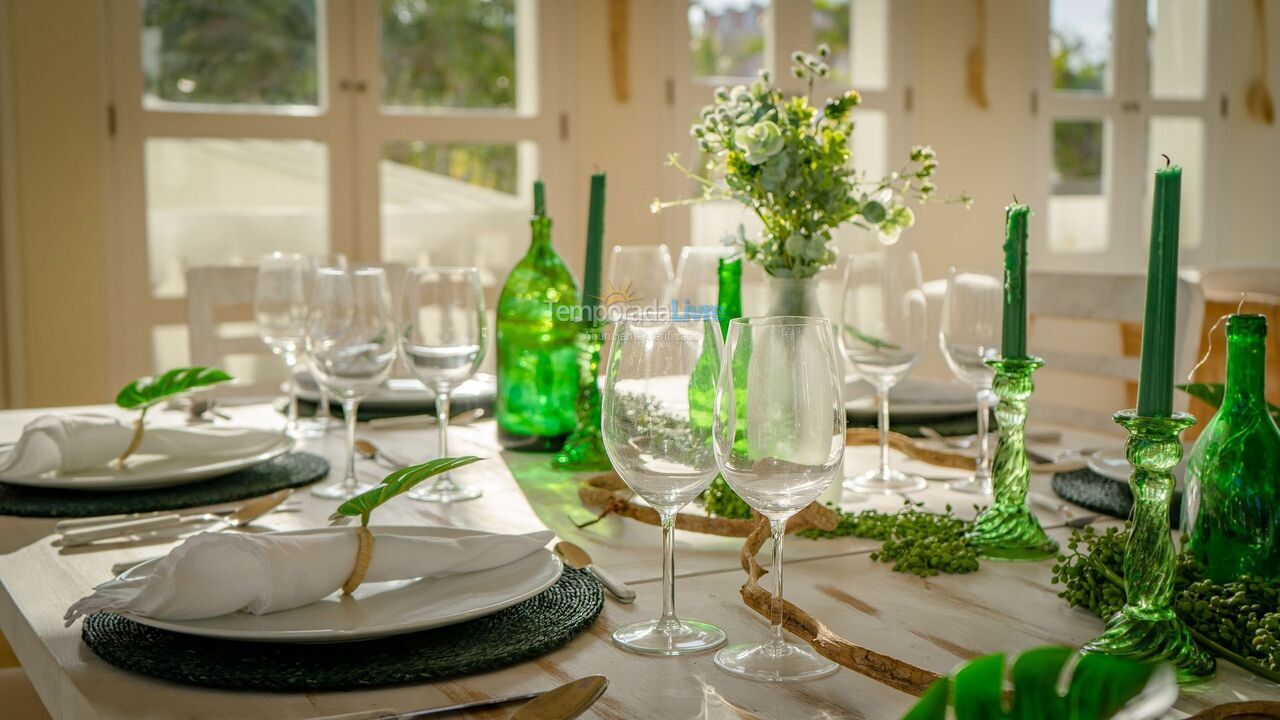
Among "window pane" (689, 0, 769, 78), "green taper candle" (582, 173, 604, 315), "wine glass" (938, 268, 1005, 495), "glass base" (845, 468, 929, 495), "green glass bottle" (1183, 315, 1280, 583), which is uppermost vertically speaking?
"window pane" (689, 0, 769, 78)

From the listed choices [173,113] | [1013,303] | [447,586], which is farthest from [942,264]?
[447,586]

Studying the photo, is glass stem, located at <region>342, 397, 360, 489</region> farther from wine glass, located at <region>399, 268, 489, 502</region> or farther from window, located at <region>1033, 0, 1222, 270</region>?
window, located at <region>1033, 0, 1222, 270</region>

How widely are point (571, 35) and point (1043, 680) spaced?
3860mm

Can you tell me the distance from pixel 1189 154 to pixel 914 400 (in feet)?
15.0

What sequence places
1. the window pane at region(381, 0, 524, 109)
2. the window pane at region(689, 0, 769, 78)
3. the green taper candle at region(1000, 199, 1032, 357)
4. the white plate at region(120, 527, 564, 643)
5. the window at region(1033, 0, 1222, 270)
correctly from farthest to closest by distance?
the window at region(1033, 0, 1222, 270) → the window pane at region(689, 0, 769, 78) → the window pane at region(381, 0, 524, 109) → the green taper candle at region(1000, 199, 1032, 357) → the white plate at region(120, 527, 564, 643)

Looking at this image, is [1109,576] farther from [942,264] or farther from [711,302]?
[942,264]

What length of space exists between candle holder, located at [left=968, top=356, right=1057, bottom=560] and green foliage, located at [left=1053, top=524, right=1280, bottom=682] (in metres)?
0.11

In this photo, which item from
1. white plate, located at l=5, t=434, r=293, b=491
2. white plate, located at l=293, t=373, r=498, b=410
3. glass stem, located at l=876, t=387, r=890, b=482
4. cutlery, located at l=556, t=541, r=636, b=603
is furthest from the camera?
white plate, located at l=293, t=373, r=498, b=410

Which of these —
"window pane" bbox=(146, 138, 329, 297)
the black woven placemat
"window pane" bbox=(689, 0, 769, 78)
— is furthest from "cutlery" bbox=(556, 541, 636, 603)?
"window pane" bbox=(689, 0, 769, 78)

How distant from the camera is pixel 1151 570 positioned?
0.81m

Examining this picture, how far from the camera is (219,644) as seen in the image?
845mm

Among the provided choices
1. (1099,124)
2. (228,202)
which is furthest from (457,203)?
(1099,124)

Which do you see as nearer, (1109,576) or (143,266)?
(1109,576)

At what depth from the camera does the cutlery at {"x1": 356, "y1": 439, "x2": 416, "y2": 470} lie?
1497 millimetres
